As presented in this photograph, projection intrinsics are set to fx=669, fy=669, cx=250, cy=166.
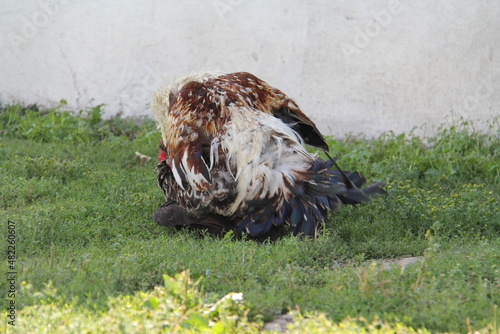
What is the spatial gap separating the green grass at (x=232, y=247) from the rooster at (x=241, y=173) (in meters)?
0.21

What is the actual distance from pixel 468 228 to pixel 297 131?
5.29 ft

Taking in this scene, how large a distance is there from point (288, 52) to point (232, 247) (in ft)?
12.7

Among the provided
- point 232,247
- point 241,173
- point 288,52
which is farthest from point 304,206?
point 288,52

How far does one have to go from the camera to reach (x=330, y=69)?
26.0 ft

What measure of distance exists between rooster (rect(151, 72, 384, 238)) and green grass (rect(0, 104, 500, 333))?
0.68 feet

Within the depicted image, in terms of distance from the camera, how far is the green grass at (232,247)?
3.38 metres

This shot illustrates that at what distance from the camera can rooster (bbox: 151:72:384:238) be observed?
16.1ft

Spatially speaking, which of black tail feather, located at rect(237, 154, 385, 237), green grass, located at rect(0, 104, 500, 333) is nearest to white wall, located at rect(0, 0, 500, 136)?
green grass, located at rect(0, 104, 500, 333)

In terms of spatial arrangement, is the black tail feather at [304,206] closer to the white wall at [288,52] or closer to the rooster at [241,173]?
the rooster at [241,173]

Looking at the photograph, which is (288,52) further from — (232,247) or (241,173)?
(232,247)

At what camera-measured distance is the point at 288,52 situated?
802cm

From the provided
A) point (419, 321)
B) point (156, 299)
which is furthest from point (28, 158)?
point (419, 321)

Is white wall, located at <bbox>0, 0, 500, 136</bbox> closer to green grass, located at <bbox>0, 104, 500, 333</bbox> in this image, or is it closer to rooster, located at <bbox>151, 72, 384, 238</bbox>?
green grass, located at <bbox>0, 104, 500, 333</bbox>

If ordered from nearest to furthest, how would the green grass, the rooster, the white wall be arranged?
the green grass, the rooster, the white wall
